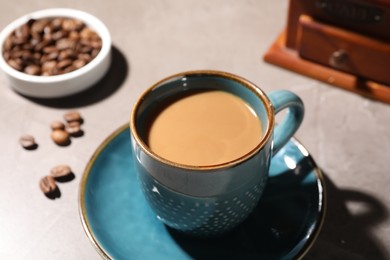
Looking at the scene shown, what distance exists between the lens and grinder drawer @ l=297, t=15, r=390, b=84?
0.76 m

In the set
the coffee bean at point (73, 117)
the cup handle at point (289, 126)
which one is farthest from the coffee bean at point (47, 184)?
the cup handle at point (289, 126)

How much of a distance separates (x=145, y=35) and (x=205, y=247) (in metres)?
0.46

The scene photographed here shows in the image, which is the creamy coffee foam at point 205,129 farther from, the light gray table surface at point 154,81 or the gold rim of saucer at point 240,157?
the light gray table surface at point 154,81

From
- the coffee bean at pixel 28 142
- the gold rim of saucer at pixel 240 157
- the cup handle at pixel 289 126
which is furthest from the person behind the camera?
the coffee bean at pixel 28 142

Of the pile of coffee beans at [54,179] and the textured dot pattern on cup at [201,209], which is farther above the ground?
the textured dot pattern on cup at [201,209]

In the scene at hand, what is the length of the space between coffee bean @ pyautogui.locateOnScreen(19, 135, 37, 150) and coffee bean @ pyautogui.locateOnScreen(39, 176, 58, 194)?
0.22ft

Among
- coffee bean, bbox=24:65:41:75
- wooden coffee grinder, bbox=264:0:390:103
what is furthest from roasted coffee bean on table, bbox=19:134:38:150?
wooden coffee grinder, bbox=264:0:390:103

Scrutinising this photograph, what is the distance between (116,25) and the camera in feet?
3.10

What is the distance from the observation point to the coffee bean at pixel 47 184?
2.23 ft

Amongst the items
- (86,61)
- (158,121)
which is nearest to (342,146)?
(158,121)

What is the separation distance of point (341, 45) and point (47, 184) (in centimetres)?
45

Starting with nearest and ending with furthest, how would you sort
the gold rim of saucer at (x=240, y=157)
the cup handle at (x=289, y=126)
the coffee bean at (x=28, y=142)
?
the gold rim of saucer at (x=240, y=157)
the cup handle at (x=289, y=126)
the coffee bean at (x=28, y=142)

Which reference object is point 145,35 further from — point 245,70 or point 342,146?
point 342,146

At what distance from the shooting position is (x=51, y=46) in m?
0.87
